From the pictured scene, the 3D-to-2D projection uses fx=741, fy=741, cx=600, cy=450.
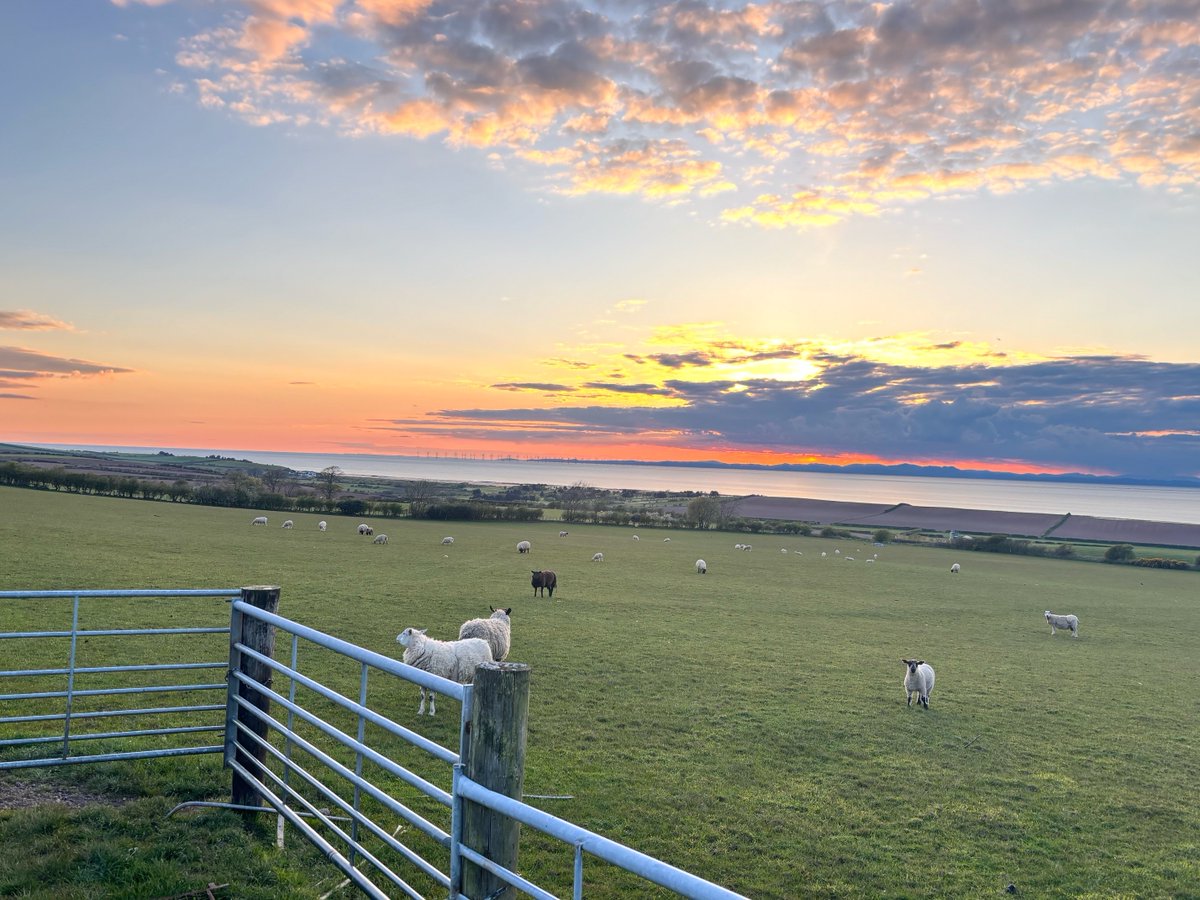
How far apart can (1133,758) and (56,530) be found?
43.0m

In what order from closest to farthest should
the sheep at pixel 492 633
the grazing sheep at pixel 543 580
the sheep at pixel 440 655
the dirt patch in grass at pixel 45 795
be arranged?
the dirt patch in grass at pixel 45 795, the sheep at pixel 440 655, the sheep at pixel 492 633, the grazing sheep at pixel 543 580

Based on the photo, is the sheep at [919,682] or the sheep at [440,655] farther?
the sheep at [919,682]

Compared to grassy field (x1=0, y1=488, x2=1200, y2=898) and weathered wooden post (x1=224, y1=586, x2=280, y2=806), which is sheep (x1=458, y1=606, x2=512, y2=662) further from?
weathered wooden post (x1=224, y1=586, x2=280, y2=806)

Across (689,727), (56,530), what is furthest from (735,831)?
(56,530)

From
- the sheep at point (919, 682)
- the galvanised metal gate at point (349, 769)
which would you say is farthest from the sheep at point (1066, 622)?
the galvanised metal gate at point (349, 769)

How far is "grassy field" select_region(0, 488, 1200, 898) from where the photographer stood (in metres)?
6.36

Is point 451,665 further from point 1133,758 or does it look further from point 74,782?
point 1133,758

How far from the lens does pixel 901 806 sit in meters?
9.23

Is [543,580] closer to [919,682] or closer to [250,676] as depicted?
[919,682]

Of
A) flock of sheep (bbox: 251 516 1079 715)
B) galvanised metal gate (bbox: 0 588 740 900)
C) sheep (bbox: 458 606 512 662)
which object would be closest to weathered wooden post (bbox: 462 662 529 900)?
galvanised metal gate (bbox: 0 588 740 900)

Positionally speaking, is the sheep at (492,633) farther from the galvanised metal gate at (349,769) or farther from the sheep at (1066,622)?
the sheep at (1066,622)

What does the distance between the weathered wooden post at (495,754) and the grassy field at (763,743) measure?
251 cm

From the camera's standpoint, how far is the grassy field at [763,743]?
6355mm

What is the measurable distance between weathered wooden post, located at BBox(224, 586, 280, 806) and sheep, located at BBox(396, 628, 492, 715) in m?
5.57
